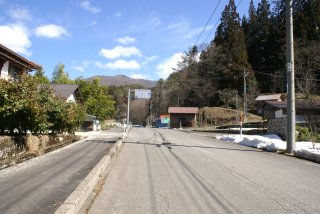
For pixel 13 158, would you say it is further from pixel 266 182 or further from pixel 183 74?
pixel 183 74

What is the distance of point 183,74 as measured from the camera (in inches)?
3514

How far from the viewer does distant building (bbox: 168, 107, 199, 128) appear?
7697 centimetres

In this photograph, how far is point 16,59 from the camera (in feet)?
87.1

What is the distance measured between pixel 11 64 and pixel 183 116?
5286cm

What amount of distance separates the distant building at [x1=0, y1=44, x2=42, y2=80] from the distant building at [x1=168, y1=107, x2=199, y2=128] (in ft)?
161

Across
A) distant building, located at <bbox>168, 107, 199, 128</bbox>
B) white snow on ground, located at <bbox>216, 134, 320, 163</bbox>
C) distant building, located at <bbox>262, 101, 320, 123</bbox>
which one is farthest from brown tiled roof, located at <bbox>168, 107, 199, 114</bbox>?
white snow on ground, located at <bbox>216, 134, 320, 163</bbox>

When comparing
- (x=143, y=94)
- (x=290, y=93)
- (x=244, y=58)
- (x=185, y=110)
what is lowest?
(x=290, y=93)

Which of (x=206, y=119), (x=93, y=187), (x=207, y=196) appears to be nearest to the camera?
(x=207, y=196)

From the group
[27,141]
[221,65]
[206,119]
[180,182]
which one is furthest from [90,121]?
[180,182]

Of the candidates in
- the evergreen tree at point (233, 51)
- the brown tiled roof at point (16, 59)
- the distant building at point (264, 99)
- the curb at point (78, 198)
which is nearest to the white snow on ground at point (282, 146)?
the curb at point (78, 198)

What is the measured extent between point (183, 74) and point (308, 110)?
5367cm

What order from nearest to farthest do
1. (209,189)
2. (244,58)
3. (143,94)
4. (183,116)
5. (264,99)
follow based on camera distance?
(209,189) < (143,94) < (264,99) < (244,58) < (183,116)

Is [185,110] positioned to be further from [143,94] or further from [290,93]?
[290,93]

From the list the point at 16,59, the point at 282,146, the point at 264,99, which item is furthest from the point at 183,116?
the point at 282,146
